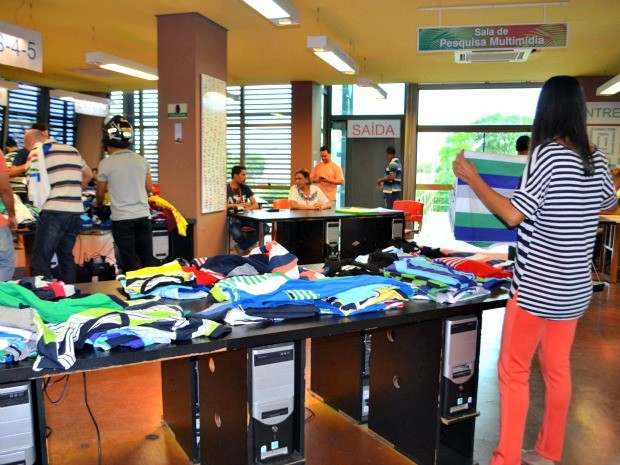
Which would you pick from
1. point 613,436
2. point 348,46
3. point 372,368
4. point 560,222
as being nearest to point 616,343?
point 613,436

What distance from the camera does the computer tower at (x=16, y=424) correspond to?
5.33 ft

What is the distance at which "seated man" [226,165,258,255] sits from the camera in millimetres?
7137

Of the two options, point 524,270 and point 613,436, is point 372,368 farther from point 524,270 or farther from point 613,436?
point 613,436

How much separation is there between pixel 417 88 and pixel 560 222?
410 inches

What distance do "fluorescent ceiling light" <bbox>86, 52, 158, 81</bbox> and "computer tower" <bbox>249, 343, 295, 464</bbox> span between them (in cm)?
626

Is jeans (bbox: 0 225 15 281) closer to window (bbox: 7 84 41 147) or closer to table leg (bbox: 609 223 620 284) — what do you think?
table leg (bbox: 609 223 620 284)

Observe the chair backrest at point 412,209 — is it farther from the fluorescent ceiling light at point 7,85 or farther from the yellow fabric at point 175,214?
the fluorescent ceiling light at point 7,85

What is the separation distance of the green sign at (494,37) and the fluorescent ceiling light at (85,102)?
23.0ft

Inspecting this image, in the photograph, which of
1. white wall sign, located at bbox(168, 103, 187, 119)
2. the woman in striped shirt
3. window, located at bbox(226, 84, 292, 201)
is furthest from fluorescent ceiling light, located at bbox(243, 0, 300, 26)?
window, located at bbox(226, 84, 292, 201)

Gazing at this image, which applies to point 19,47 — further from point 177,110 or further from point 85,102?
point 85,102

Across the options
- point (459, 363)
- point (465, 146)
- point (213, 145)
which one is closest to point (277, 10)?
point (213, 145)

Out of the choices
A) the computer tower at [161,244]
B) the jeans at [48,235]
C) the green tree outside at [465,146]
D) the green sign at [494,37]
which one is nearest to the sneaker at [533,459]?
the jeans at [48,235]

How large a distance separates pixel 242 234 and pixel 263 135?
5838 mm

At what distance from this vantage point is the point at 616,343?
189 inches
